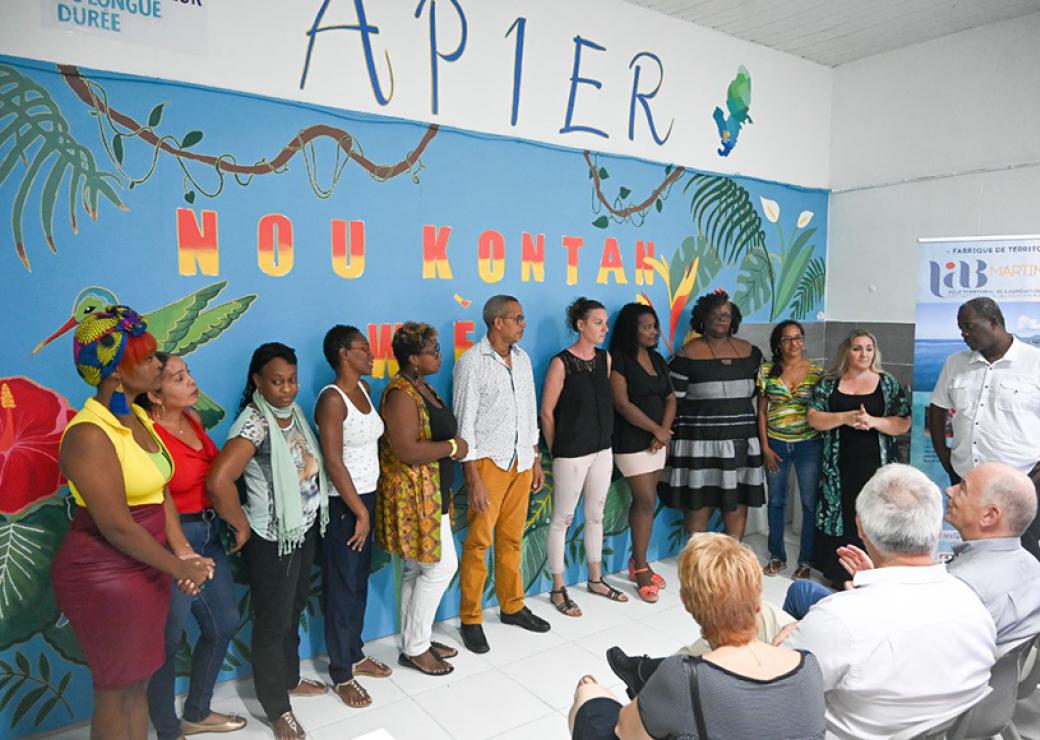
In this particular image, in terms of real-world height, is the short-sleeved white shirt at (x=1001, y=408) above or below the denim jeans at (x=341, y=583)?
Result: above

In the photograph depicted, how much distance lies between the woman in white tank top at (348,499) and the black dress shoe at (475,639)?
0.58 meters

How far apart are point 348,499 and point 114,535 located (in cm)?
99

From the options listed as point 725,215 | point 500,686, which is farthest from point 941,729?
point 725,215

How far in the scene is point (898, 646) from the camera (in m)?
1.69

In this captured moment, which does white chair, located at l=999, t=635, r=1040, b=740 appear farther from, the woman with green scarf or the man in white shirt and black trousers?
the woman with green scarf

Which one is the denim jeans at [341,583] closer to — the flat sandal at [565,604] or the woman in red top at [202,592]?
the woman in red top at [202,592]

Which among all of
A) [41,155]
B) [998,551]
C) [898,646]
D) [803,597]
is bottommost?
[803,597]

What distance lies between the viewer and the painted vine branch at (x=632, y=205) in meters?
4.06

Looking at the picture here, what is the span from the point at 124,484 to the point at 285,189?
4.87ft

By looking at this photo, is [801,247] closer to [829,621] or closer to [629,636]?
[629,636]

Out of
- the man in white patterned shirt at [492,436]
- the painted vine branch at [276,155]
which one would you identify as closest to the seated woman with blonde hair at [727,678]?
the man in white patterned shirt at [492,436]

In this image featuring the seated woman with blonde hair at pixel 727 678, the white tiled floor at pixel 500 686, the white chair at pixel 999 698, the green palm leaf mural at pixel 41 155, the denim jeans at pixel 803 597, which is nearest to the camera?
the seated woman with blonde hair at pixel 727 678

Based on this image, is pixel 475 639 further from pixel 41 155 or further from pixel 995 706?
pixel 41 155

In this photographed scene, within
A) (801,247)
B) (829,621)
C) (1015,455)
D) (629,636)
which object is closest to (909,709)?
(829,621)
